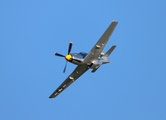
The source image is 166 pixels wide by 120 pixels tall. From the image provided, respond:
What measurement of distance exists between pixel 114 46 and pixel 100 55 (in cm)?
294

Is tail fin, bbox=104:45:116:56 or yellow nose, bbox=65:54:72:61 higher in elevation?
tail fin, bbox=104:45:116:56

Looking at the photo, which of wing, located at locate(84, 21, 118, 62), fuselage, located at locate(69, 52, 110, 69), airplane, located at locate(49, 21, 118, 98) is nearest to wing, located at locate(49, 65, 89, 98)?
airplane, located at locate(49, 21, 118, 98)

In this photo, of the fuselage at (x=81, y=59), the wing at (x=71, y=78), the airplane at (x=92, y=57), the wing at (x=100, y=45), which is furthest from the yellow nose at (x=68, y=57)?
the wing at (x=71, y=78)

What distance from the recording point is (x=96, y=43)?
188 feet

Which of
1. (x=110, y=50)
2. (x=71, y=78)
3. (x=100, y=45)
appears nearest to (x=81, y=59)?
(x=100, y=45)

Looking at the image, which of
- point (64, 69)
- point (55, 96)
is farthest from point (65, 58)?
point (55, 96)

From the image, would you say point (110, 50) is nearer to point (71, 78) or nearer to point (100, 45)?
point (100, 45)

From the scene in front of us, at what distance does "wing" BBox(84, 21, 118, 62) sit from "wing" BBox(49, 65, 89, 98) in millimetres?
2776

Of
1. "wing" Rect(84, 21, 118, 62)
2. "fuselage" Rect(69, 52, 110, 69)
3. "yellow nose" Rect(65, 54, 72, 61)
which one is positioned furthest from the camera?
"fuselage" Rect(69, 52, 110, 69)

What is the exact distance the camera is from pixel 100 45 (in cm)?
5750

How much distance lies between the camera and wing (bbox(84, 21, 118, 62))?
183 feet

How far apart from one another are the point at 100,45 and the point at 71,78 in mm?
9846

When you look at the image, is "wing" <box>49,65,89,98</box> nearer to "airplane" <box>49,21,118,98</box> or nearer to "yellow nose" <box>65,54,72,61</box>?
"airplane" <box>49,21,118,98</box>

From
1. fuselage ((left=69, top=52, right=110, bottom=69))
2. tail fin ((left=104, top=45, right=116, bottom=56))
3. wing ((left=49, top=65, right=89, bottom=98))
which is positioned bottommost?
fuselage ((left=69, top=52, right=110, bottom=69))
